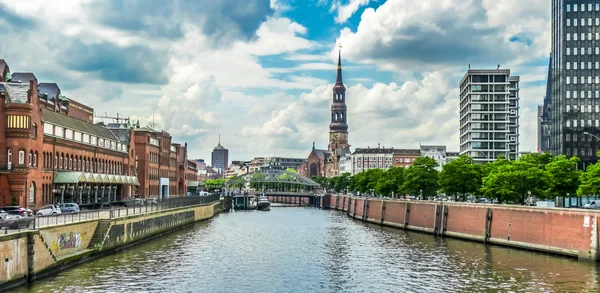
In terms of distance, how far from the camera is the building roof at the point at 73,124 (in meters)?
93.6

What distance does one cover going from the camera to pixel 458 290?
4881 centimetres

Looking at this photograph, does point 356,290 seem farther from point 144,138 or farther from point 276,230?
point 144,138

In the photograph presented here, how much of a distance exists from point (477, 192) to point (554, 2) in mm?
76188

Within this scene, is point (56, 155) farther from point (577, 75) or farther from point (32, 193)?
point (577, 75)

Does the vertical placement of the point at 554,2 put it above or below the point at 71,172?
above

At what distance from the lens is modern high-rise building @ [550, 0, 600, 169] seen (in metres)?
159

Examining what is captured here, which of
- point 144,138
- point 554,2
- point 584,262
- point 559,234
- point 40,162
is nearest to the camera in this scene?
point 584,262

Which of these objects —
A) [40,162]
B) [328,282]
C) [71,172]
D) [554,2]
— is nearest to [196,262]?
[328,282]

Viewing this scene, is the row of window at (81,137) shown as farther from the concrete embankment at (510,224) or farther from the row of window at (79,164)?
the concrete embankment at (510,224)

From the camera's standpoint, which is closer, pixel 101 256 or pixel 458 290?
pixel 458 290

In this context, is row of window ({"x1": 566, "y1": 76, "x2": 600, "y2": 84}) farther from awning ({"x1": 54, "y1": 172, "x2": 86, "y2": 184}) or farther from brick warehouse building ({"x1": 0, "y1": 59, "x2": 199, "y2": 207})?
awning ({"x1": 54, "y1": 172, "x2": 86, "y2": 184})

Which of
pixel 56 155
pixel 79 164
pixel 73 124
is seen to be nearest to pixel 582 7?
pixel 73 124

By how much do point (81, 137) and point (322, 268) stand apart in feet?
193

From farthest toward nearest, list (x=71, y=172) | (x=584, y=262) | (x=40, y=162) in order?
(x=71, y=172)
(x=40, y=162)
(x=584, y=262)
